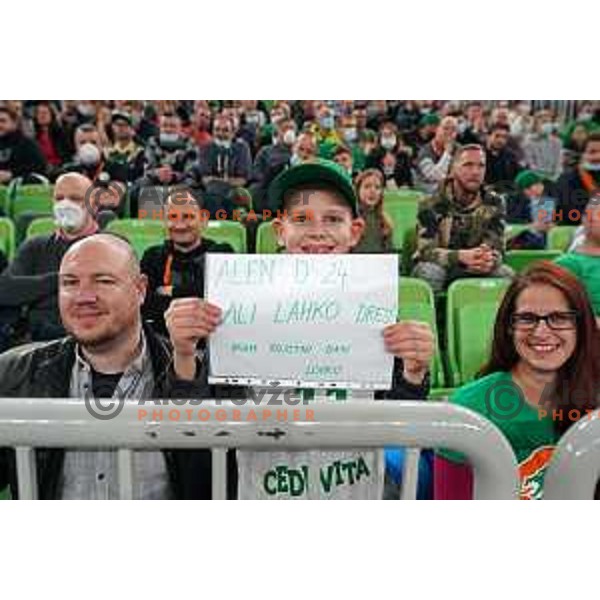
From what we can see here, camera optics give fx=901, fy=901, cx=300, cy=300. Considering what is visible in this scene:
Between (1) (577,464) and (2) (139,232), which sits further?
(2) (139,232)

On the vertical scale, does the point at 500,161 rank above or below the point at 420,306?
above

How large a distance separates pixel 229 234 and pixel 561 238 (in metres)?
0.55

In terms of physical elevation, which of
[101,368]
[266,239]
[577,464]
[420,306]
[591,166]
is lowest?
[577,464]

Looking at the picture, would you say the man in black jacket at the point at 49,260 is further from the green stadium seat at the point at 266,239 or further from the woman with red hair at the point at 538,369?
the woman with red hair at the point at 538,369

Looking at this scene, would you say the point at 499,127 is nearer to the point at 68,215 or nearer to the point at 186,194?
the point at 186,194

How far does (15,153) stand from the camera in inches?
59.0

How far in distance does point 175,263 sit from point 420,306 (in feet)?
1.34

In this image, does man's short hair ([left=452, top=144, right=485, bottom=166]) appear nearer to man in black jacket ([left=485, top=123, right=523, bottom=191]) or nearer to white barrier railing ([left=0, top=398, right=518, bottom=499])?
man in black jacket ([left=485, top=123, right=523, bottom=191])

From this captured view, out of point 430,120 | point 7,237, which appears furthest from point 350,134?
point 7,237

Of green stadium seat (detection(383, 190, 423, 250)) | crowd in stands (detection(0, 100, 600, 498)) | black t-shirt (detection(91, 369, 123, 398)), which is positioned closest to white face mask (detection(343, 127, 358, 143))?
crowd in stands (detection(0, 100, 600, 498))

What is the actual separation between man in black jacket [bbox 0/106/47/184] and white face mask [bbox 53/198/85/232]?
0.21 ft

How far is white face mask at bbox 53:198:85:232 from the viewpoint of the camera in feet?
4.87

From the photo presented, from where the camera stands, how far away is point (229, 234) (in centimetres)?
148

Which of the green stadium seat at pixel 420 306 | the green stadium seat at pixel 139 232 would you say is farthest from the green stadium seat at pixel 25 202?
the green stadium seat at pixel 420 306
